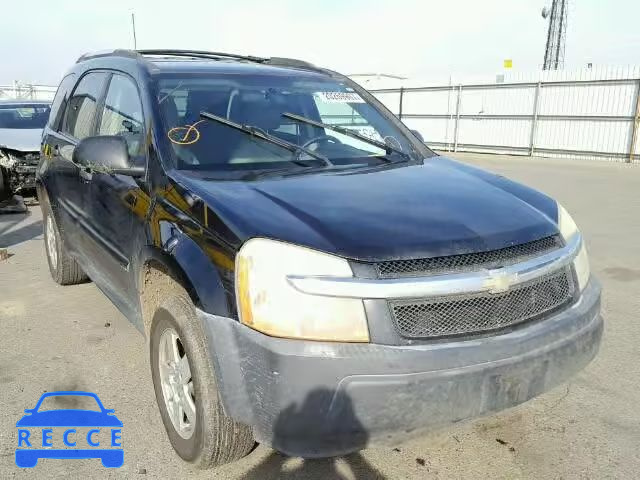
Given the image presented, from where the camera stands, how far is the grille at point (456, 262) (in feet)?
6.45

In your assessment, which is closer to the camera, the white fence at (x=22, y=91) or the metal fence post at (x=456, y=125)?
the metal fence post at (x=456, y=125)

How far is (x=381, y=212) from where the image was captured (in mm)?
2250

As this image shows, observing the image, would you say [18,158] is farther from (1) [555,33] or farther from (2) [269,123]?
(1) [555,33]

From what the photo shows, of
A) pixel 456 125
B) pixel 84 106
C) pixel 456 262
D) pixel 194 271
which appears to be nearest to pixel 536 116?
pixel 456 125

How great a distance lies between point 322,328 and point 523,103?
20.7 meters

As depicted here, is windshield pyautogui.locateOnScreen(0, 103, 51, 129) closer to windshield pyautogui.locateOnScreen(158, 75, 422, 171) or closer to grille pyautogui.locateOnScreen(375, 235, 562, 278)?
windshield pyautogui.locateOnScreen(158, 75, 422, 171)

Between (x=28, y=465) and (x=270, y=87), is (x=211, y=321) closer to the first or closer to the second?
(x=28, y=465)

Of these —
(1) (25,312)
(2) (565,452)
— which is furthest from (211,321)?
(1) (25,312)

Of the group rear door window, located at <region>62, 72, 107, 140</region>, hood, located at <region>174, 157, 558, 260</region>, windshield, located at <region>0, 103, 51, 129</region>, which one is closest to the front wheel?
windshield, located at <region>0, 103, 51, 129</region>

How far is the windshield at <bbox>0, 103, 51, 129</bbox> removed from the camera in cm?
995

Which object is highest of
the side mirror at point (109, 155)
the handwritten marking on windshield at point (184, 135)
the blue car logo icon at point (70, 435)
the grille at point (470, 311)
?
the handwritten marking on windshield at point (184, 135)

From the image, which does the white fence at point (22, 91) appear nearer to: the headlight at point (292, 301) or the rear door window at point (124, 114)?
the rear door window at point (124, 114)

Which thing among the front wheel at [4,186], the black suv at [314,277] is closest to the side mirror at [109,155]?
the black suv at [314,277]

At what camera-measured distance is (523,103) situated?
67.1ft
